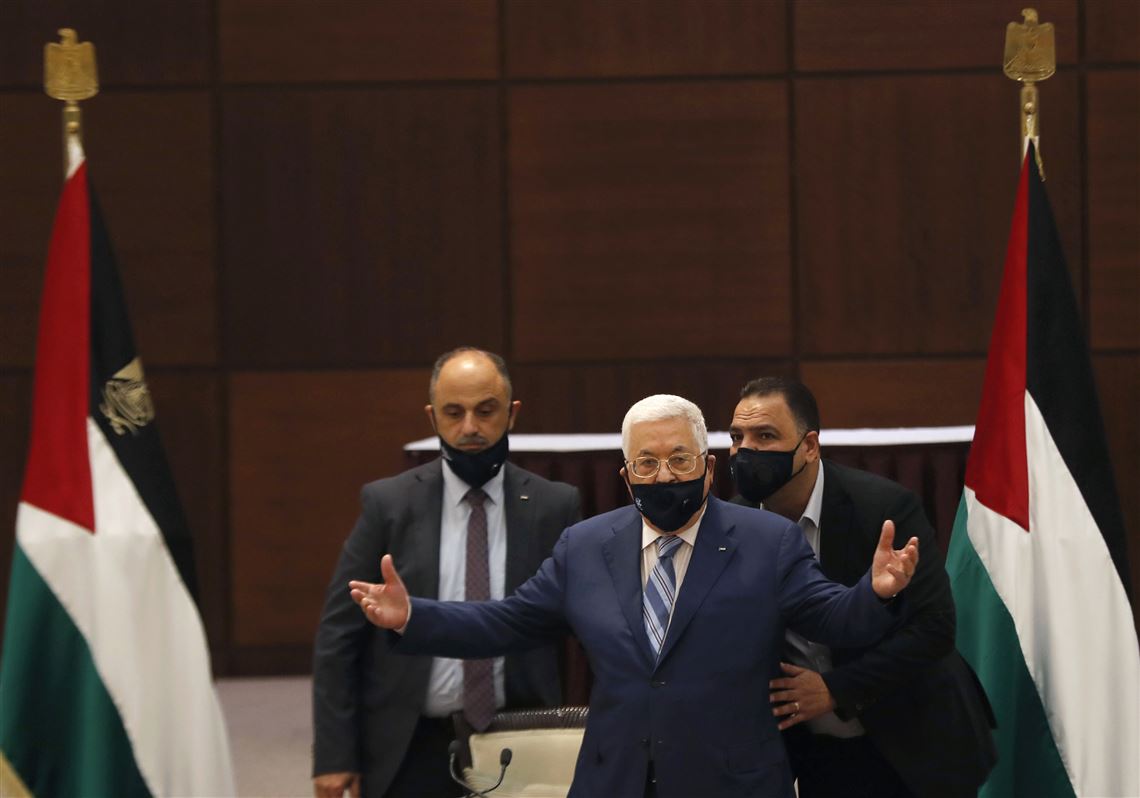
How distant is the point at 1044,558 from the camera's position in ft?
12.8

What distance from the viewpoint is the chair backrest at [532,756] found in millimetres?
3129

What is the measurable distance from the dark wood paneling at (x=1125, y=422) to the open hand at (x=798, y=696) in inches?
200

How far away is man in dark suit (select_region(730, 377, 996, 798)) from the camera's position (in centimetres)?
301

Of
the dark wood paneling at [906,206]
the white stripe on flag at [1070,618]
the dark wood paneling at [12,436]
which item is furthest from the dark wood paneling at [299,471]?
the white stripe on flag at [1070,618]

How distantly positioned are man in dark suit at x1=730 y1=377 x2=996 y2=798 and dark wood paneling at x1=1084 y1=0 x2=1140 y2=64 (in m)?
4.90

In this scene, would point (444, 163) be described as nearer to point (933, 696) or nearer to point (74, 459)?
point (74, 459)

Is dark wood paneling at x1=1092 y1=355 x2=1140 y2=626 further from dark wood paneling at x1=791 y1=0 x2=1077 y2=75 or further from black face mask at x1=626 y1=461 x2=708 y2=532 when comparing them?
black face mask at x1=626 y1=461 x2=708 y2=532

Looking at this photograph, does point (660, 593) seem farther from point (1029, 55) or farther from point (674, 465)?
point (1029, 55)

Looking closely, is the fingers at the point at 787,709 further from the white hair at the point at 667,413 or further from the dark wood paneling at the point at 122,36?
the dark wood paneling at the point at 122,36

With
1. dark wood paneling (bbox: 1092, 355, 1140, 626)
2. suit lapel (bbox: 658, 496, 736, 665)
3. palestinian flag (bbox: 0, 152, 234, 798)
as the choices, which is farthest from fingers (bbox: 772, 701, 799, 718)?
dark wood paneling (bbox: 1092, 355, 1140, 626)

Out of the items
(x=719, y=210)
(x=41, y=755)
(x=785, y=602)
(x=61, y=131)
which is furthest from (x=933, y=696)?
(x=61, y=131)

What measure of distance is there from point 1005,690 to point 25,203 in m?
5.62

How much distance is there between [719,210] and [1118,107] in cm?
198

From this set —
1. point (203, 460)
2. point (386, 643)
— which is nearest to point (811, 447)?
point (386, 643)
